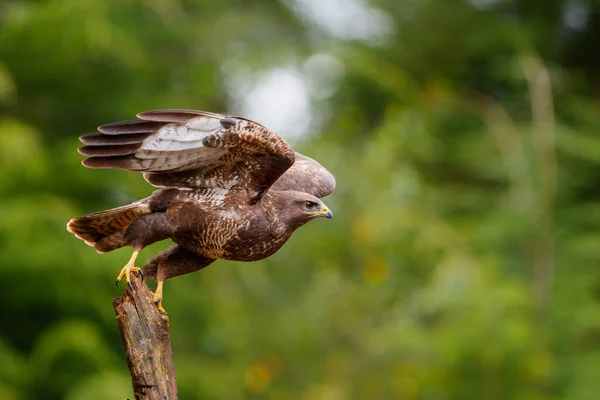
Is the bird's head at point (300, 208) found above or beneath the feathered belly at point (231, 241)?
above

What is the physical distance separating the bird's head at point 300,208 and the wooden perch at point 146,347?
2.68 feet

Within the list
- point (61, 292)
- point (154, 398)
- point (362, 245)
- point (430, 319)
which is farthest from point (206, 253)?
point (430, 319)

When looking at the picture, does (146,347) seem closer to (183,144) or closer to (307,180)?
(183,144)

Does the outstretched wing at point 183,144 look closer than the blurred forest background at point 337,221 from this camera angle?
Yes

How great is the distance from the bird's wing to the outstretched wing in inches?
29.9

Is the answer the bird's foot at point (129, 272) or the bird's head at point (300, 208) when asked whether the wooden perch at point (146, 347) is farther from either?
the bird's head at point (300, 208)

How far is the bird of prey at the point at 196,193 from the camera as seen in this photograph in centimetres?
498

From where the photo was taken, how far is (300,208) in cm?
529

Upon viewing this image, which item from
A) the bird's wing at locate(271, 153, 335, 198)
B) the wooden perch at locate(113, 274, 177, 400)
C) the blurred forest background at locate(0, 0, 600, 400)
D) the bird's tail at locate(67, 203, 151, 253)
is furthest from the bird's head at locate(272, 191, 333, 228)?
the blurred forest background at locate(0, 0, 600, 400)

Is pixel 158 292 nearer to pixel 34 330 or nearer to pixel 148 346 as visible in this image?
pixel 148 346

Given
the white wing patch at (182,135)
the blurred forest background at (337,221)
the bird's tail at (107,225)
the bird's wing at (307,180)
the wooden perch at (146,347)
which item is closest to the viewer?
the wooden perch at (146,347)

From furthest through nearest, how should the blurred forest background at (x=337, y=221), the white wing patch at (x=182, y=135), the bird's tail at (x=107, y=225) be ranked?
the blurred forest background at (x=337, y=221) < the bird's tail at (x=107, y=225) < the white wing patch at (x=182, y=135)

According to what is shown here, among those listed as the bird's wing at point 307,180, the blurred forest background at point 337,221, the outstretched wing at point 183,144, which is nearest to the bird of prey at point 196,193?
the outstretched wing at point 183,144

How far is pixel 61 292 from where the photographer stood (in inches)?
370
